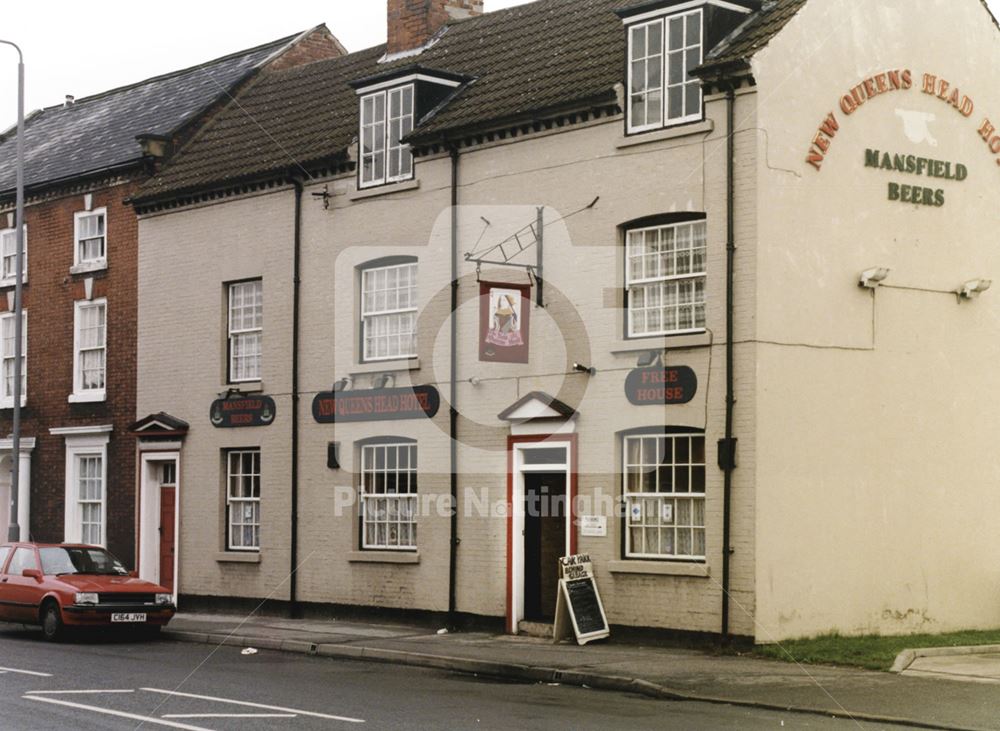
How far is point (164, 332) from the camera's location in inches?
1128

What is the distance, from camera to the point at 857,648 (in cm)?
1867

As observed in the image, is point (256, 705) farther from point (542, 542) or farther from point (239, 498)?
point (239, 498)

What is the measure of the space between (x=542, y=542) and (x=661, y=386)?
3391mm

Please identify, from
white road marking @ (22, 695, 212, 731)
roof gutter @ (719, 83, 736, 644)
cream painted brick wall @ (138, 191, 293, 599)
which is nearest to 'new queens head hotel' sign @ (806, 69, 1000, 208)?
roof gutter @ (719, 83, 736, 644)

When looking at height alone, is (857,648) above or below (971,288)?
below

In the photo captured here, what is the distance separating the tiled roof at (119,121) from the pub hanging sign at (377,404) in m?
7.62

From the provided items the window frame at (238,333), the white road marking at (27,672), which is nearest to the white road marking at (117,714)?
the white road marking at (27,672)

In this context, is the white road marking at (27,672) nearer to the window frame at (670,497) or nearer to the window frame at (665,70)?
the window frame at (670,497)

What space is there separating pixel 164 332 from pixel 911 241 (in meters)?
14.4

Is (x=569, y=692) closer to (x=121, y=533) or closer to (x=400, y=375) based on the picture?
(x=400, y=375)

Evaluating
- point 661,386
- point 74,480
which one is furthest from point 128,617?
point 74,480

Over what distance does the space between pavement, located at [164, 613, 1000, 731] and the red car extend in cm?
92

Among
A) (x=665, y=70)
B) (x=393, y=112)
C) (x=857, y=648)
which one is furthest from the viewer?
(x=393, y=112)

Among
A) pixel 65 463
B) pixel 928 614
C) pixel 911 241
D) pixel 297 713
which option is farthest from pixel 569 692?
pixel 65 463
